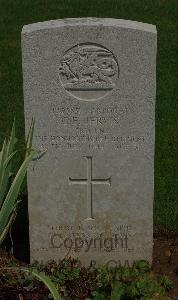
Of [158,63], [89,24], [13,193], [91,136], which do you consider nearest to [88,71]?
[89,24]

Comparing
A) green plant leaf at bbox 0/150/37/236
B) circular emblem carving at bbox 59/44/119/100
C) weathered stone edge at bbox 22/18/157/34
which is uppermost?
weathered stone edge at bbox 22/18/157/34

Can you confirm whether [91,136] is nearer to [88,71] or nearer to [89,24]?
[88,71]

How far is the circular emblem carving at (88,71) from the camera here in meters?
4.12

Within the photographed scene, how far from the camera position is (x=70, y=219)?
→ 4.59 metres

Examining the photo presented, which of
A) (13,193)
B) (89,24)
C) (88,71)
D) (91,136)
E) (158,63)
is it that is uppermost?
(158,63)

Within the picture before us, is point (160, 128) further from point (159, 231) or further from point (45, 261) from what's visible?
point (45, 261)

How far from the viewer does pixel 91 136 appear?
4.35 metres

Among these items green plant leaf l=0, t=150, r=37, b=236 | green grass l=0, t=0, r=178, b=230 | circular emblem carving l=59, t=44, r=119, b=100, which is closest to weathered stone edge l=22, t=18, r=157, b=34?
circular emblem carving l=59, t=44, r=119, b=100

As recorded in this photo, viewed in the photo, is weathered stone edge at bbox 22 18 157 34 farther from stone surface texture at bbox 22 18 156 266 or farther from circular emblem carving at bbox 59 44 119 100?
circular emblem carving at bbox 59 44 119 100

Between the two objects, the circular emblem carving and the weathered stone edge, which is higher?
the weathered stone edge

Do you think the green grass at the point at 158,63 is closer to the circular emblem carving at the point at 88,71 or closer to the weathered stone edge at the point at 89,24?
the circular emblem carving at the point at 88,71

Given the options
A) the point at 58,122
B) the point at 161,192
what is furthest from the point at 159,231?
the point at 58,122

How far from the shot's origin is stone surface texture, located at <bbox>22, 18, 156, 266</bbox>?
13.5 ft

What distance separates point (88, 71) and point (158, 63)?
5047mm
